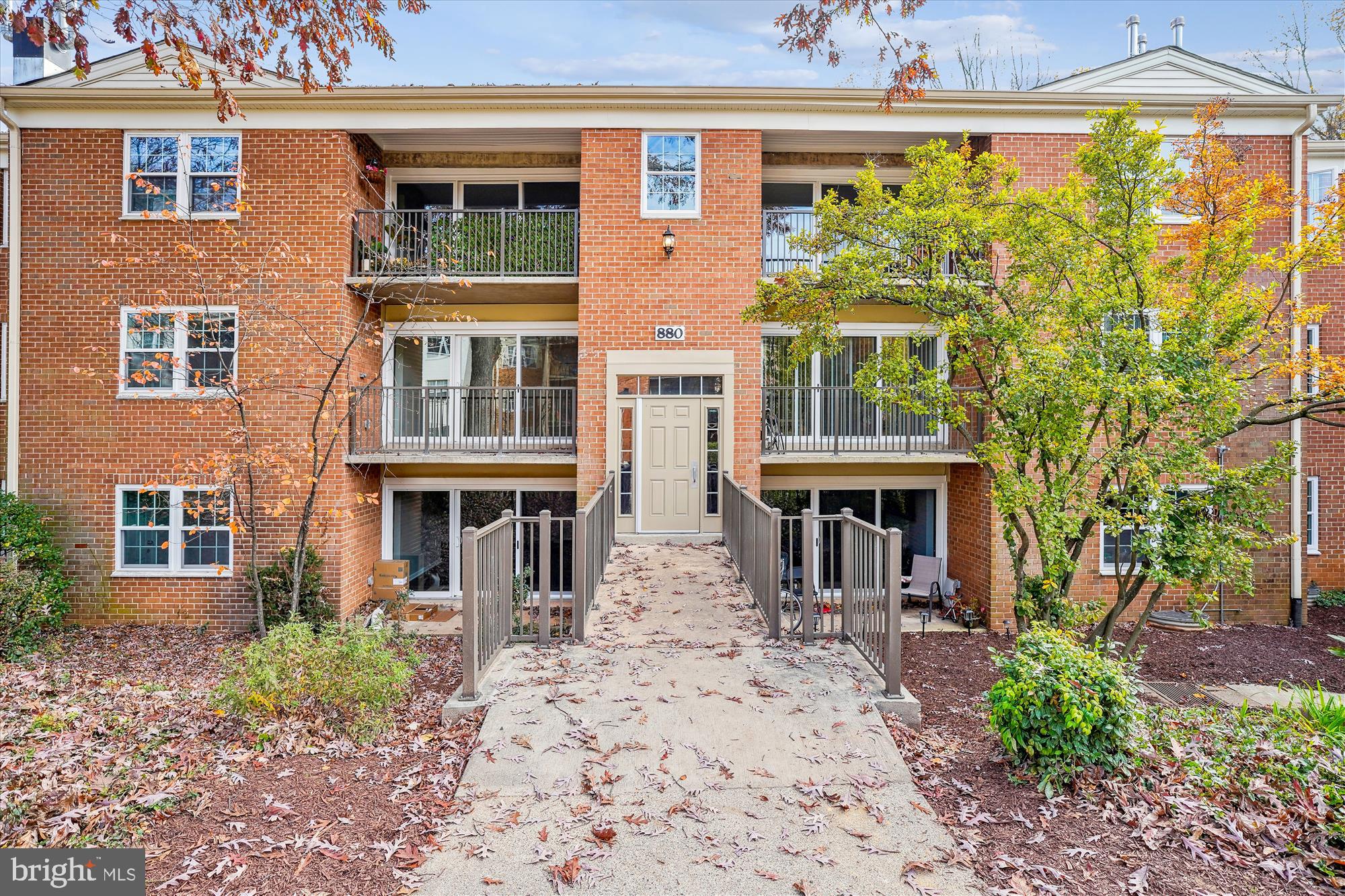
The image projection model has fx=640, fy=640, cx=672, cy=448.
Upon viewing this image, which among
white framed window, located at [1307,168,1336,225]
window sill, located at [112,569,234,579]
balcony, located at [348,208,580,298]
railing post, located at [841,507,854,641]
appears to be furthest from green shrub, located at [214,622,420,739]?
white framed window, located at [1307,168,1336,225]

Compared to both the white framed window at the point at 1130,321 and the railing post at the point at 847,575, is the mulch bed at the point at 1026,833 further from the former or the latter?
→ the white framed window at the point at 1130,321

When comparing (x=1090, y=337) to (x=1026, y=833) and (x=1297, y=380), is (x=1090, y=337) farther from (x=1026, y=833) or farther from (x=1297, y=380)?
(x=1297, y=380)

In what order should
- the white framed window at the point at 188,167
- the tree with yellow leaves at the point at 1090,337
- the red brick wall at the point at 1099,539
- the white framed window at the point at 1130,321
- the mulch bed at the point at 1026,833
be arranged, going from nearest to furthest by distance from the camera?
the mulch bed at the point at 1026,833
the tree with yellow leaves at the point at 1090,337
the white framed window at the point at 1130,321
the white framed window at the point at 188,167
the red brick wall at the point at 1099,539

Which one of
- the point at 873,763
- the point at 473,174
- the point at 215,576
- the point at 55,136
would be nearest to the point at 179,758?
the point at 873,763

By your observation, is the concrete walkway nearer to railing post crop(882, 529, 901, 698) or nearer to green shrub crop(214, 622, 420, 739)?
railing post crop(882, 529, 901, 698)

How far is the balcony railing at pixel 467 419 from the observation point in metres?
11.4

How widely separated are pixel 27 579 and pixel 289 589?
3343 mm

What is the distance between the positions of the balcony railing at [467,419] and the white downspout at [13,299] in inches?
212

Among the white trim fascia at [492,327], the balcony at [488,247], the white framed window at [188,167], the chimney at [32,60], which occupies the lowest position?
the white trim fascia at [492,327]

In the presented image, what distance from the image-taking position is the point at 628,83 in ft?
34.5

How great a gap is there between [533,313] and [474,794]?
963 cm

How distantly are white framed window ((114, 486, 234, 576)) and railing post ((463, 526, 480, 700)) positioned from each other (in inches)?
308

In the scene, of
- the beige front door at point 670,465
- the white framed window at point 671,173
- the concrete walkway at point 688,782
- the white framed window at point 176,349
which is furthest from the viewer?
the white framed window at point 671,173

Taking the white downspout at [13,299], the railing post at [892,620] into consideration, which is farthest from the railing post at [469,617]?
the white downspout at [13,299]
